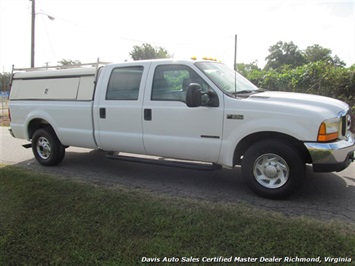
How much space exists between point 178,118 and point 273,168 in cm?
150

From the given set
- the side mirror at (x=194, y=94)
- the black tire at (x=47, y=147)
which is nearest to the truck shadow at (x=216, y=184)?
the black tire at (x=47, y=147)

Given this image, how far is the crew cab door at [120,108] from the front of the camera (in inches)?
194

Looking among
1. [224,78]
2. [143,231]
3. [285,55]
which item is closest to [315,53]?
[285,55]

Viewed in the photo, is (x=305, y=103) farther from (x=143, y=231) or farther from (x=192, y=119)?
(x=143, y=231)

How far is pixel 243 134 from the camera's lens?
13.6ft

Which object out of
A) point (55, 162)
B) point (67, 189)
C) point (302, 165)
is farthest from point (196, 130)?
point (55, 162)

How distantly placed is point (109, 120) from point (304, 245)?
349 cm

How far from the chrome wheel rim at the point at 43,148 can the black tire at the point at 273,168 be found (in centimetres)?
396

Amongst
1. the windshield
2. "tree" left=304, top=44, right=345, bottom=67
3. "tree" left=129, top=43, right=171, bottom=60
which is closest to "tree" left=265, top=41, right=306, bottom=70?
"tree" left=304, top=44, right=345, bottom=67

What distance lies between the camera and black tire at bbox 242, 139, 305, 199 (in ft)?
12.8

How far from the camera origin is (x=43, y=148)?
619 centimetres

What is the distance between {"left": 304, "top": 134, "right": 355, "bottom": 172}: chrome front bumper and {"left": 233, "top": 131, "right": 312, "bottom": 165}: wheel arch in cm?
18

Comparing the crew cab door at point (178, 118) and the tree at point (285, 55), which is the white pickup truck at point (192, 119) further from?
the tree at point (285, 55)

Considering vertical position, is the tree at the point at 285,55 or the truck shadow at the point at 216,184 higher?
the tree at the point at 285,55
